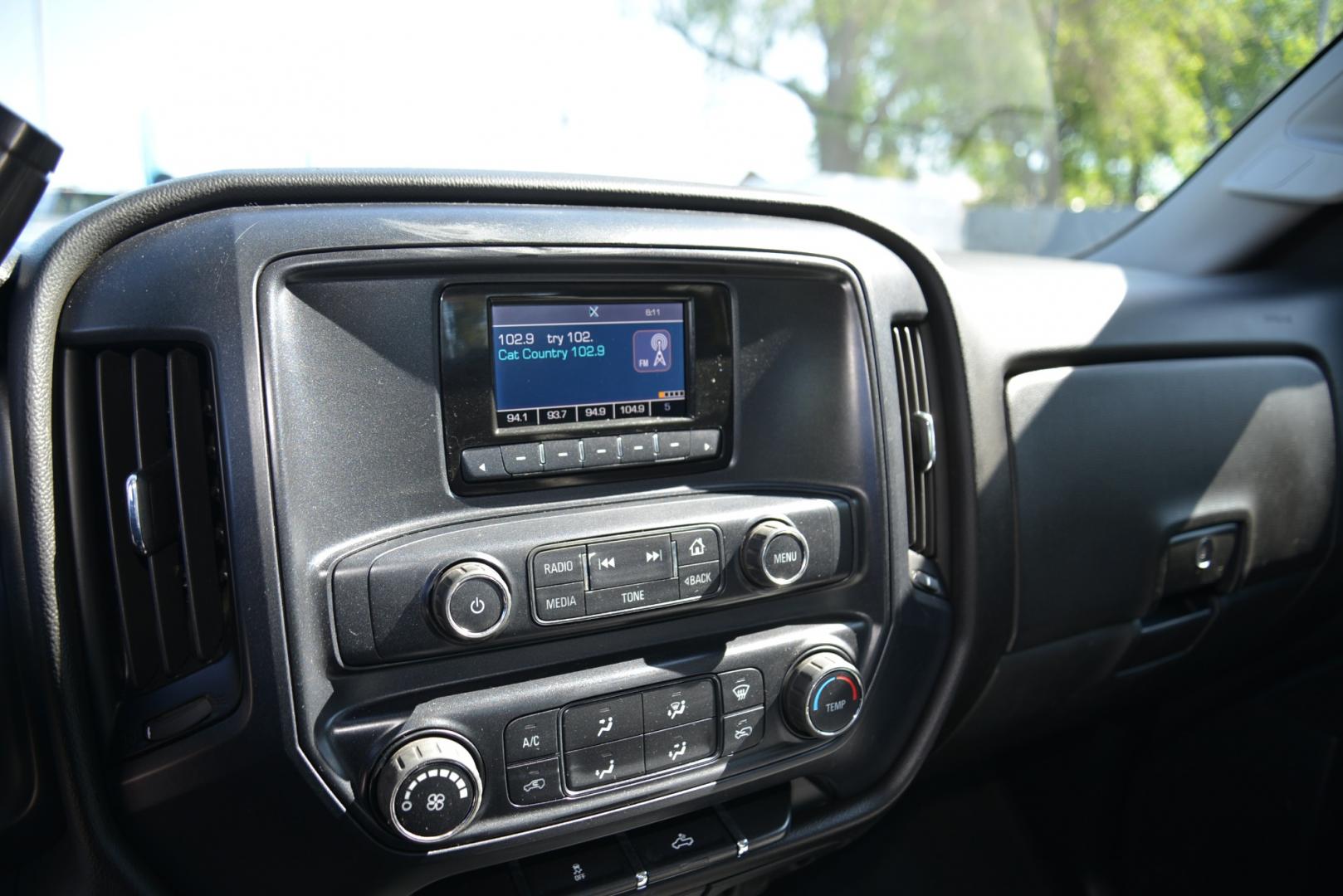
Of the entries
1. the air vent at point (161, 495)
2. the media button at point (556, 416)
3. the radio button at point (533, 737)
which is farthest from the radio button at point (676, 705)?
the air vent at point (161, 495)

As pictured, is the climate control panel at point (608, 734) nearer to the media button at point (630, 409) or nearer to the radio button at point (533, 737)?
the radio button at point (533, 737)

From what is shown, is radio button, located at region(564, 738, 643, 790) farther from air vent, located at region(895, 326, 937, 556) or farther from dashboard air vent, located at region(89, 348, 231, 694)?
air vent, located at region(895, 326, 937, 556)

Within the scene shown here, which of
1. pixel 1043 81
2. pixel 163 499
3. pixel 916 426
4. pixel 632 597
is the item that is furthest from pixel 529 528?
pixel 1043 81

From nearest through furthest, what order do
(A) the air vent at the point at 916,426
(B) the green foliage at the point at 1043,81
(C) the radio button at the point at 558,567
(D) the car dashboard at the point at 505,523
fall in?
1. (D) the car dashboard at the point at 505,523
2. (C) the radio button at the point at 558,567
3. (A) the air vent at the point at 916,426
4. (B) the green foliage at the point at 1043,81

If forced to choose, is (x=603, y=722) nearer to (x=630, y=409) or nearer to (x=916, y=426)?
(x=630, y=409)

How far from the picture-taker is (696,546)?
1.08 metres

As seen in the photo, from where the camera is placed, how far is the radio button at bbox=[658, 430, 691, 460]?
1108mm

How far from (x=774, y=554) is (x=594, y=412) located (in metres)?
0.27

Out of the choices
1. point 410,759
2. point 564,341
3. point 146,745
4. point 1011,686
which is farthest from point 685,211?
point 1011,686

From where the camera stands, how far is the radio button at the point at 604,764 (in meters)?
1.05

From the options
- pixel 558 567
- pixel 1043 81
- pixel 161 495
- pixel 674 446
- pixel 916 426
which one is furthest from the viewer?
pixel 1043 81

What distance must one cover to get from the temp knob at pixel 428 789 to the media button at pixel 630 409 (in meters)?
0.39

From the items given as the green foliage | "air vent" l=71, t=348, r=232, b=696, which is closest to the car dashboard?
"air vent" l=71, t=348, r=232, b=696

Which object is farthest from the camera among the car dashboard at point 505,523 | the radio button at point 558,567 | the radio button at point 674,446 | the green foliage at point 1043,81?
the green foliage at point 1043,81
